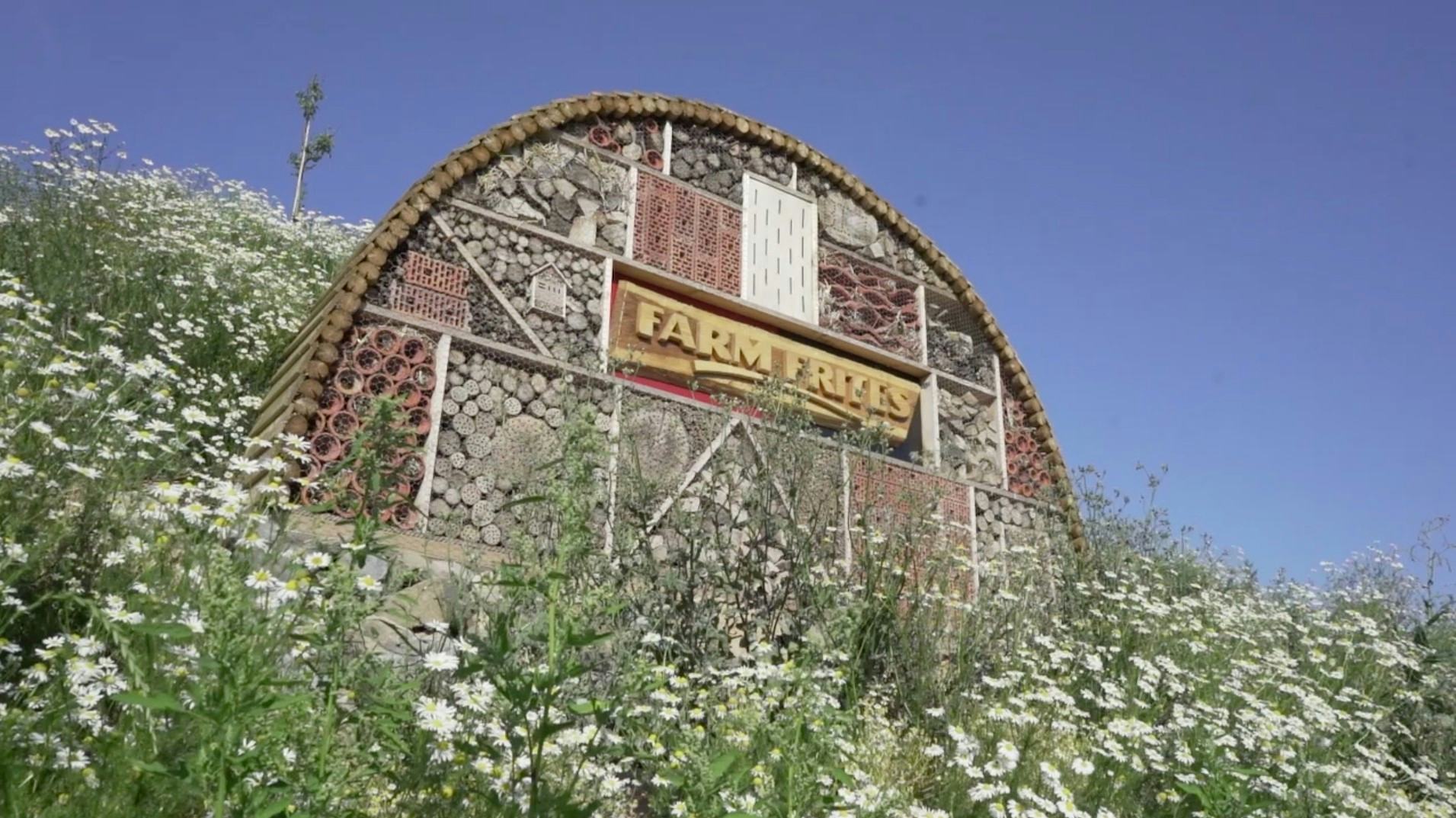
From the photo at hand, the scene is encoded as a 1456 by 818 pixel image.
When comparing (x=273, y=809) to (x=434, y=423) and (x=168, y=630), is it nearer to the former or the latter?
(x=168, y=630)

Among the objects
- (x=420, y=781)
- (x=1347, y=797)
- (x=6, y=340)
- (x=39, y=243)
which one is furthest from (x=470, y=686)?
(x=39, y=243)

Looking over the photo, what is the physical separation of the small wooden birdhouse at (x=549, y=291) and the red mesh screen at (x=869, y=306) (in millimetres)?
2378

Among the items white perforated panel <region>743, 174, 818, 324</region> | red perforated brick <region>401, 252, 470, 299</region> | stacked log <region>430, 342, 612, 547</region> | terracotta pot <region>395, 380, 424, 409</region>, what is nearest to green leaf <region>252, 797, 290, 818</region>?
stacked log <region>430, 342, 612, 547</region>

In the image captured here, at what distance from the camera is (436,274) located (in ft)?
21.0

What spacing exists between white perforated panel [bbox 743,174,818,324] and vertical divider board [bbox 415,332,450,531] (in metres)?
2.58

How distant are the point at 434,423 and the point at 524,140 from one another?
218 cm

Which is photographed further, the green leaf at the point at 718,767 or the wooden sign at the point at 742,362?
the wooden sign at the point at 742,362

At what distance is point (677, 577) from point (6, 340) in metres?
3.15

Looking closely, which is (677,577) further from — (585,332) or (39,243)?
(39,243)

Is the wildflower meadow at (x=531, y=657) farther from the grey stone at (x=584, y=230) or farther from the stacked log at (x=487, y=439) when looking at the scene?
the grey stone at (x=584, y=230)

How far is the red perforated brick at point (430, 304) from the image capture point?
621 cm

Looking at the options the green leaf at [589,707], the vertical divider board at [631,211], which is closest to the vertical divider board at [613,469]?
the vertical divider board at [631,211]

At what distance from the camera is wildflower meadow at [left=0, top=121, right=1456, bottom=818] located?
2586 millimetres

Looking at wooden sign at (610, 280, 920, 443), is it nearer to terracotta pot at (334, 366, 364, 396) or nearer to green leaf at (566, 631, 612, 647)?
terracotta pot at (334, 366, 364, 396)
